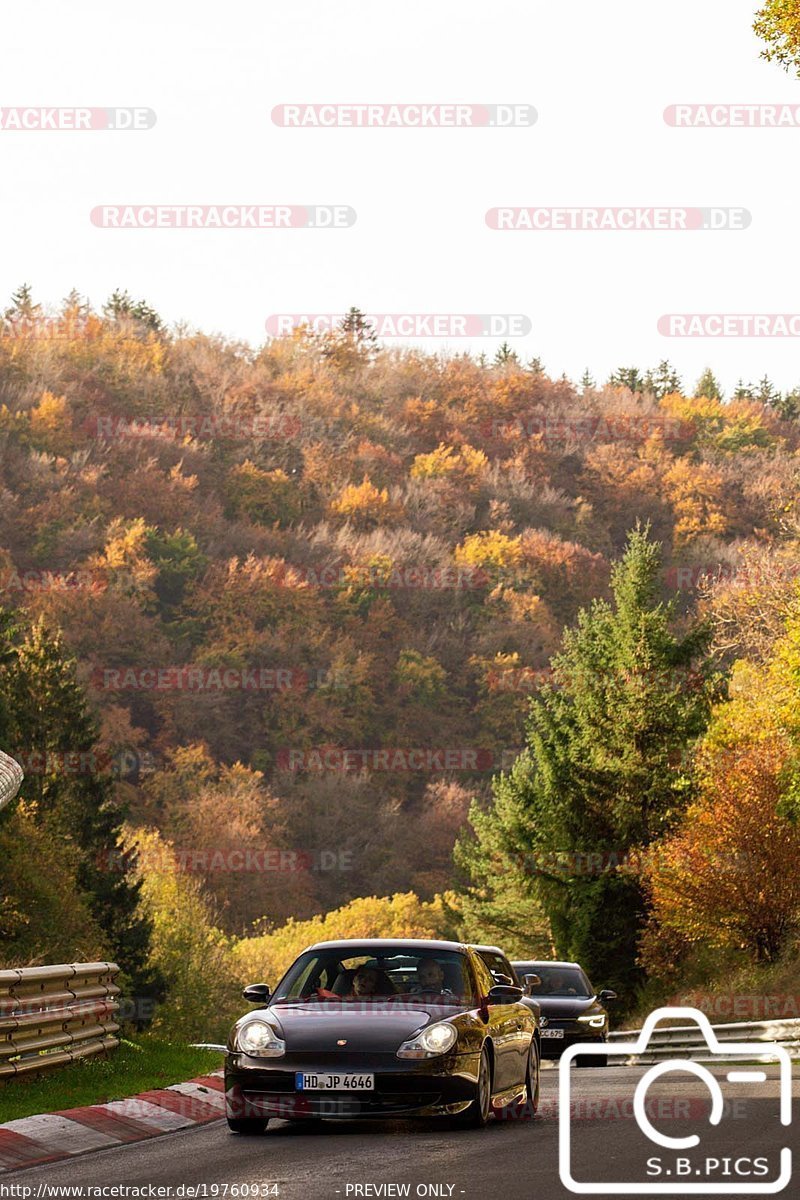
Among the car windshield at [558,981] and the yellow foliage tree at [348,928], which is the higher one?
the car windshield at [558,981]

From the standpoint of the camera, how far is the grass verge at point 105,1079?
43.9ft

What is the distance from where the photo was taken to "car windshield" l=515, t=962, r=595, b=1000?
26.5m

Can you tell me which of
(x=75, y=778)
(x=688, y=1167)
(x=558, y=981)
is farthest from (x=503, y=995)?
(x=75, y=778)

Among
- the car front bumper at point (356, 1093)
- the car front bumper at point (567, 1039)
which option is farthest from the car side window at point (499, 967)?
the car front bumper at point (567, 1039)

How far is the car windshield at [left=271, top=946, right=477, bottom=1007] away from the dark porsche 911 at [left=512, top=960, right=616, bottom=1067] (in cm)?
1076

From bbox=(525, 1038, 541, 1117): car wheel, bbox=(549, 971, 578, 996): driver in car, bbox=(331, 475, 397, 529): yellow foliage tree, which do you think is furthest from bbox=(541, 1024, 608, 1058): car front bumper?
bbox=(331, 475, 397, 529): yellow foliage tree

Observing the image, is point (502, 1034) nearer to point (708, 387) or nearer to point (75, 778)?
point (75, 778)

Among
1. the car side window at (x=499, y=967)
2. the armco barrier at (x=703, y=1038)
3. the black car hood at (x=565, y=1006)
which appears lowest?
the armco barrier at (x=703, y=1038)

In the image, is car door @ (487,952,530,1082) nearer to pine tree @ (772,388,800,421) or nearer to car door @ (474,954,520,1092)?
car door @ (474,954,520,1092)

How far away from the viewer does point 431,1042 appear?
12141 mm

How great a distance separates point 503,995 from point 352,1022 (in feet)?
5.03

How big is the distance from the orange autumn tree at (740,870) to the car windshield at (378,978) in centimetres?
2910

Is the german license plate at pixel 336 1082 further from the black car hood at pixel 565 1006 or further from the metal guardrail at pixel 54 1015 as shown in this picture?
the black car hood at pixel 565 1006

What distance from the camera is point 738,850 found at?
4212 centimetres
